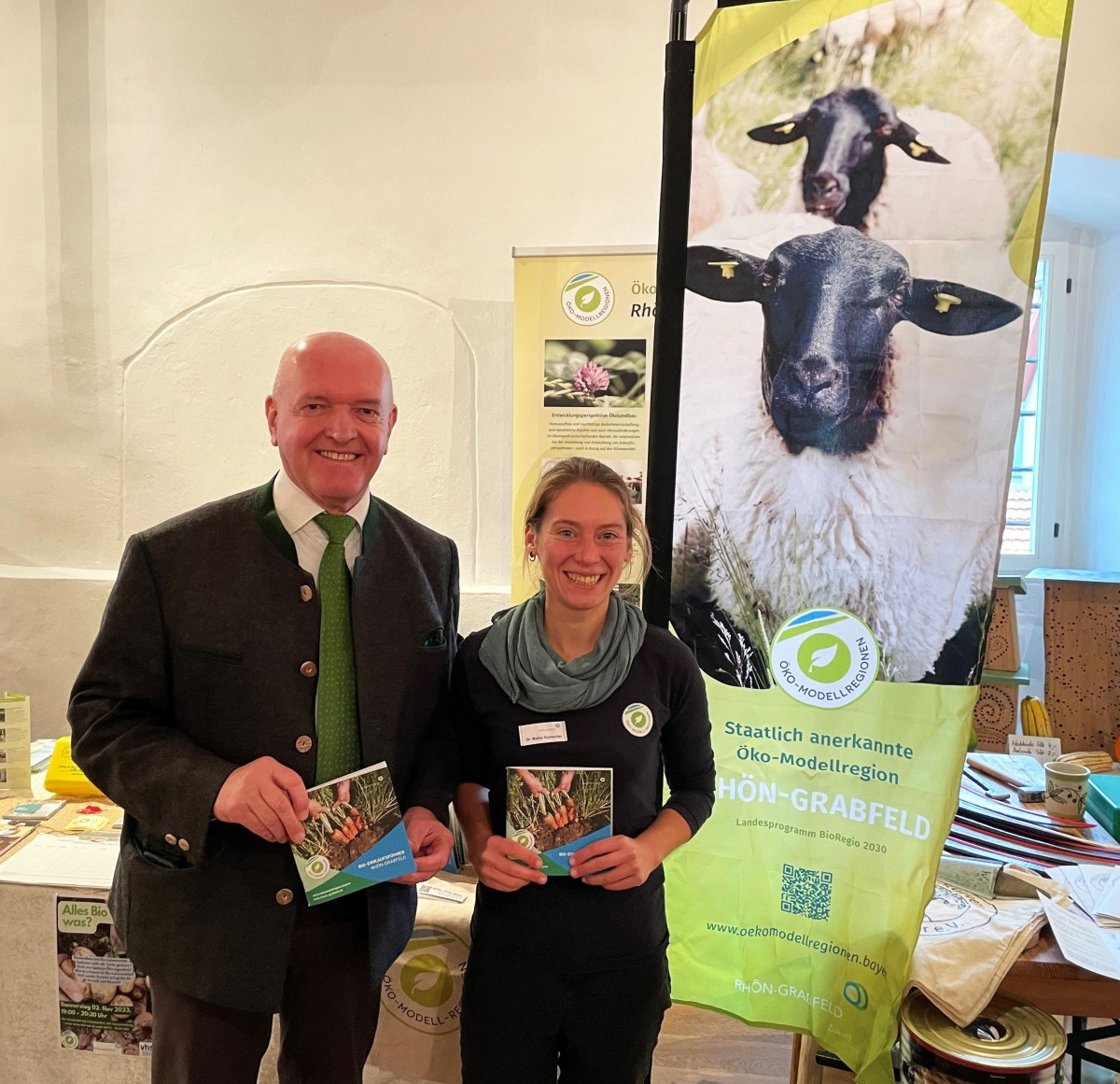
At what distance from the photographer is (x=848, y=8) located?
1.55m

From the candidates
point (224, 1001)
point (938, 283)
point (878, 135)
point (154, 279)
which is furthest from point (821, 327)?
point (154, 279)

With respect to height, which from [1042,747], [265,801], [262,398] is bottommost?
[1042,747]

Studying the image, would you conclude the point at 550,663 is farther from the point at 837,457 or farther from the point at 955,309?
the point at 955,309

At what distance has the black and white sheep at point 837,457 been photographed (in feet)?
5.15

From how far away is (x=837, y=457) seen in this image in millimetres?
1644

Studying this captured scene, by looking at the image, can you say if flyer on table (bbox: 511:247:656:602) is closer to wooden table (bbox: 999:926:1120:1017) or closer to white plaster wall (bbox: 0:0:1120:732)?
white plaster wall (bbox: 0:0:1120:732)

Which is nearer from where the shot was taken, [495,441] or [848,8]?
[848,8]

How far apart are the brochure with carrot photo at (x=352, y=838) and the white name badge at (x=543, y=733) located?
0.22 metres

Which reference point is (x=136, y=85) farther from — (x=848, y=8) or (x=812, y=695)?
(x=812, y=695)

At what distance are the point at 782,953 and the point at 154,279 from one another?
3.65 metres

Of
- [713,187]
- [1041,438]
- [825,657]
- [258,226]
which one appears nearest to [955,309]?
[713,187]

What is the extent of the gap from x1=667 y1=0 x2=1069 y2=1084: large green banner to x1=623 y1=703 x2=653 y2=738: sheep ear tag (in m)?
0.33

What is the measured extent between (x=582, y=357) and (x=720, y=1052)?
2.28m

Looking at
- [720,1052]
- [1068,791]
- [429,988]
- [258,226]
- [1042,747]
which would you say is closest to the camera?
[429,988]
